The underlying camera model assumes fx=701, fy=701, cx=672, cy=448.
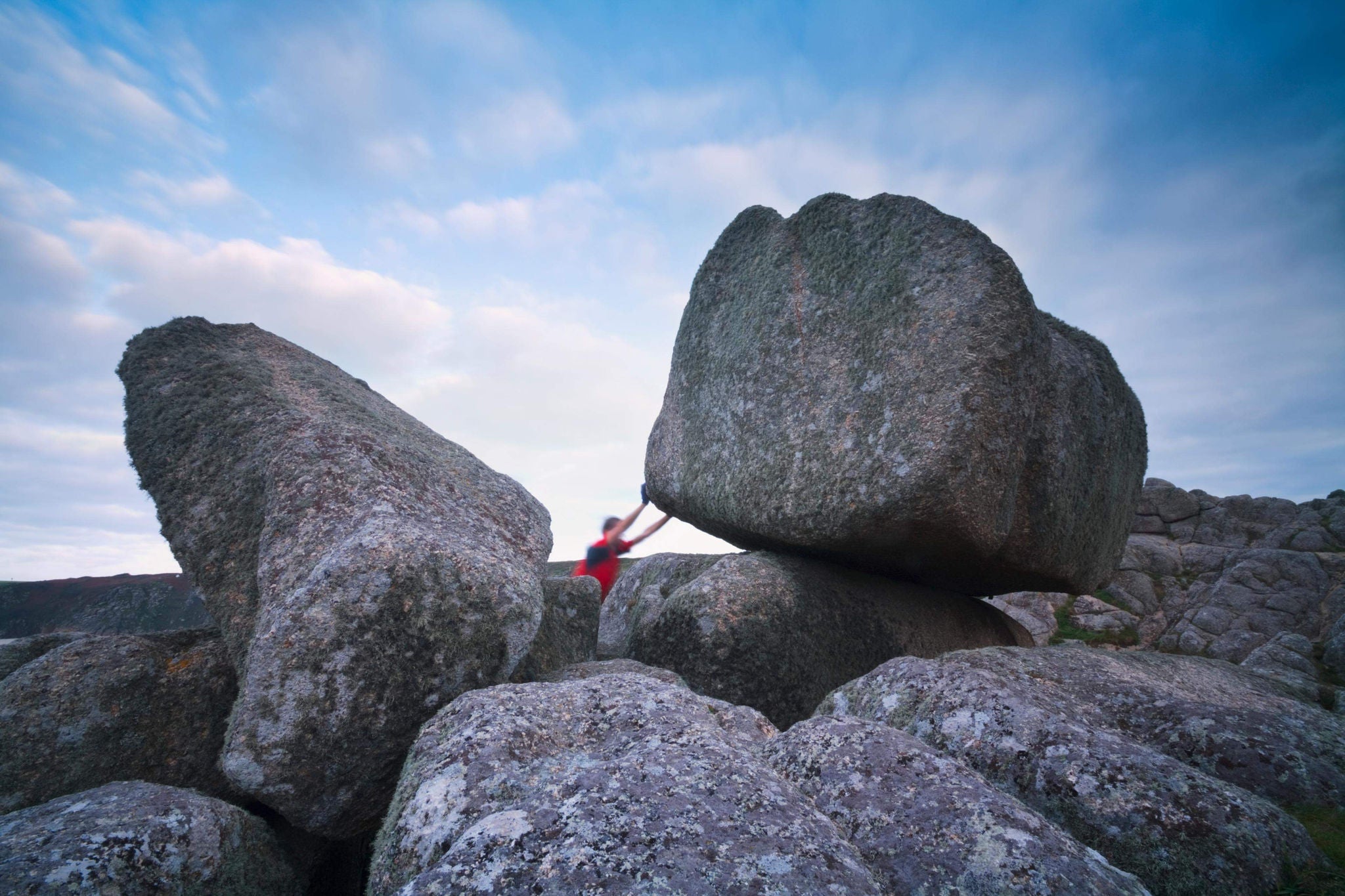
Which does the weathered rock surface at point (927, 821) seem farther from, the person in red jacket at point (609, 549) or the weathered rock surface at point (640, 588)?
the person in red jacket at point (609, 549)

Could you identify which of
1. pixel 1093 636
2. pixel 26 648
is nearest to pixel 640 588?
pixel 26 648

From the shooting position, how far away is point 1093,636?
49.9 ft

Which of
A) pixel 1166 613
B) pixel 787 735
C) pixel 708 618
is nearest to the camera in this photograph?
pixel 787 735

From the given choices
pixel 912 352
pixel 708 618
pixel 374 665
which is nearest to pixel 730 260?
pixel 912 352

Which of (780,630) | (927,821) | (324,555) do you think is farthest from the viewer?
(780,630)

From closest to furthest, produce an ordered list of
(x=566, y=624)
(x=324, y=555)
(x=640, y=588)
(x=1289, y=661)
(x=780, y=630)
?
1. (x=324, y=555)
2. (x=566, y=624)
3. (x=780, y=630)
4. (x=640, y=588)
5. (x=1289, y=661)

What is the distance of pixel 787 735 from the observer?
11.2 ft

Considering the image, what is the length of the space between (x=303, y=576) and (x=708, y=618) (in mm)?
3414

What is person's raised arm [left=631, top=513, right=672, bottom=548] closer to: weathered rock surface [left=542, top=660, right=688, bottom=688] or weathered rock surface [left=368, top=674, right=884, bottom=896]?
weathered rock surface [left=542, top=660, right=688, bottom=688]

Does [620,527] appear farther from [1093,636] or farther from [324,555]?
[1093,636]

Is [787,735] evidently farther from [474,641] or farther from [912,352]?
[912,352]

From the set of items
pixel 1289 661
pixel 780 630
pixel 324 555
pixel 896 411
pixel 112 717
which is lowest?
pixel 1289 661

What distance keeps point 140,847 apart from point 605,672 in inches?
107

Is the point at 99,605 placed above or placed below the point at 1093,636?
above
